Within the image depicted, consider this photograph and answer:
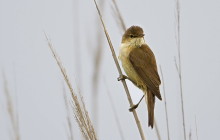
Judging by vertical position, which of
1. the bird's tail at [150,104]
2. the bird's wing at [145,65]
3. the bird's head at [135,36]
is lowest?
the bird's tail at [150,104]

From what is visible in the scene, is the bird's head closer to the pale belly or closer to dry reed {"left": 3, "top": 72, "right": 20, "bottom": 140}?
the pale belly

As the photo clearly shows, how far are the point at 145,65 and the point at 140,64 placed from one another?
0.04 metres

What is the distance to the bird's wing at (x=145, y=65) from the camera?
4.20 m

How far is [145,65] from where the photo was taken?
14.5ft

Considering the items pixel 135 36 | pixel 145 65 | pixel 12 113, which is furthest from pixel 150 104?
pixel 12 113

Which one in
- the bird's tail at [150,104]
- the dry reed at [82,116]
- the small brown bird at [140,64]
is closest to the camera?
the dry reed at [82,116]

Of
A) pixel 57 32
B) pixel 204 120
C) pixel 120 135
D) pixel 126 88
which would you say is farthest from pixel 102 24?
pixel 57 32

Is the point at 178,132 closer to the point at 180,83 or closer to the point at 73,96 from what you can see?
the point at 180,83

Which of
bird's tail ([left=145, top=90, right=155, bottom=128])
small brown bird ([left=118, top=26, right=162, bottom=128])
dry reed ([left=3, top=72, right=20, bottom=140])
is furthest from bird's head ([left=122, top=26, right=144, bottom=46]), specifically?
dry reed ([left=3, top=72, right=20, bottom=140])

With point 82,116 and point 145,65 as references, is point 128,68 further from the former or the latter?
point 82,116

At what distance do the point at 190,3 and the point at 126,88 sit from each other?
39.7 m

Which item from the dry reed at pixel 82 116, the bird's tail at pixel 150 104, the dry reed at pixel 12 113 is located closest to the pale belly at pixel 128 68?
the bird's tail at pixel 150 104

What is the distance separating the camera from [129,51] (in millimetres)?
4590

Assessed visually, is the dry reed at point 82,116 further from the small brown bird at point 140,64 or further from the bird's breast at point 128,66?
the bird's breast at point 128,66
